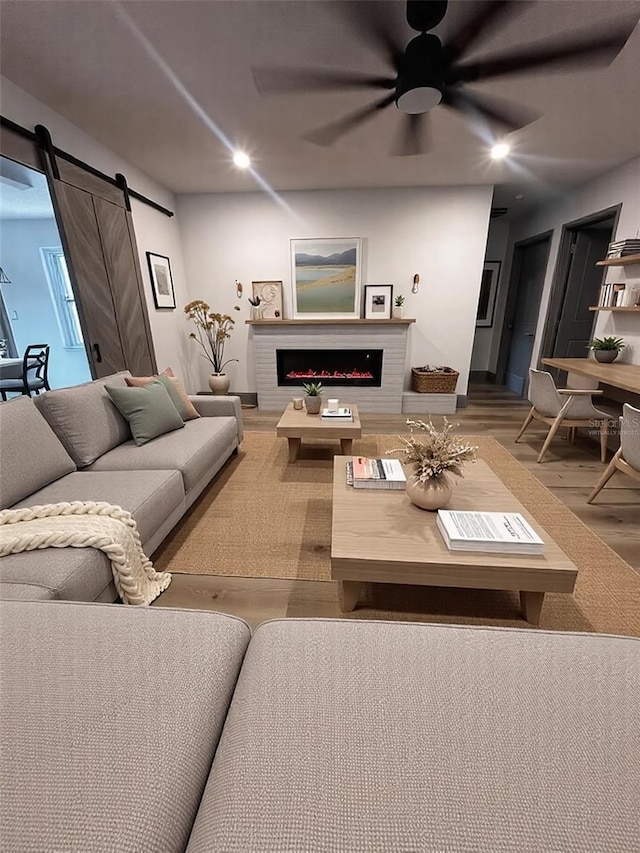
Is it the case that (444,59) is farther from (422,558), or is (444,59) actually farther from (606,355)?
(606,355)

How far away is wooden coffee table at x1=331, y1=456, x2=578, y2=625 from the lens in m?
1.26

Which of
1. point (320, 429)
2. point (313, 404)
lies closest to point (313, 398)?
point (313, 404)

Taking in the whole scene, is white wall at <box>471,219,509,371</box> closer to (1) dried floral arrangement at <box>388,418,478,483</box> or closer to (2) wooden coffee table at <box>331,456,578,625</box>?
(1) dried floral arrangement at <box>388,418,478,483</box>

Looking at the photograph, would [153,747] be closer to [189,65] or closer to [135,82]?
[189,65]

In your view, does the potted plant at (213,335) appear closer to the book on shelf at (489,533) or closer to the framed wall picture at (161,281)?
the framed wall picture at (161,281)

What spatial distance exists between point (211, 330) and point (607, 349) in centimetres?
436

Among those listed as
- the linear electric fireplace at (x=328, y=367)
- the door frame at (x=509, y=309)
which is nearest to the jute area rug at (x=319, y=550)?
the linear electric fireplace at (x=328, y=367)

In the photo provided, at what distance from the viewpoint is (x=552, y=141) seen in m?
2.80

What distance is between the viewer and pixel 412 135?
226 cm

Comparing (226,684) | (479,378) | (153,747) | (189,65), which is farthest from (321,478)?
(479,378)

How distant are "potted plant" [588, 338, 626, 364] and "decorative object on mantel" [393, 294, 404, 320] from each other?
1.97 metres

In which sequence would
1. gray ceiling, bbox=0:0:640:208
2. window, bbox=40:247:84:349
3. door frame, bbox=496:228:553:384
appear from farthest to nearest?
door frame, bbox=496:228:553:384 → window, bbox=40:247:84:349 → gray ceiling, bbox=0:0:640:208

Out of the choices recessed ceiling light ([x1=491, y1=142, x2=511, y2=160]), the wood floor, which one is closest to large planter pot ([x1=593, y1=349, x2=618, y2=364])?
the wood floor

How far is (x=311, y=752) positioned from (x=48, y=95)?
3.57 m
